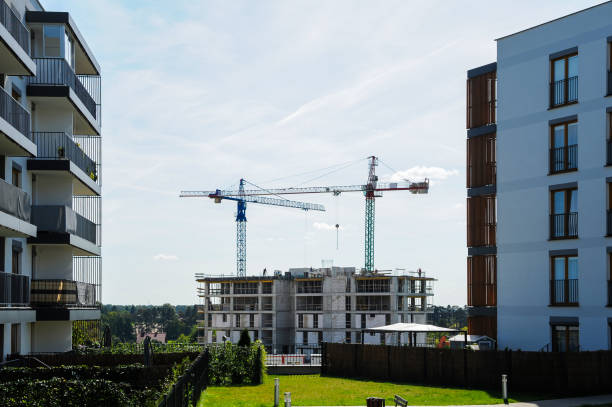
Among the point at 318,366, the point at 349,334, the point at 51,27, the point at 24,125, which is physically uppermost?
the point at 51,27

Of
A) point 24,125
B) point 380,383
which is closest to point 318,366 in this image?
point 380,383

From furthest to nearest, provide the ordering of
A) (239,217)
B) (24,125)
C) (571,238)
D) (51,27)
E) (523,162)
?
(239,217)
(523,162)
(571,238)
(51,27)
(24,125)

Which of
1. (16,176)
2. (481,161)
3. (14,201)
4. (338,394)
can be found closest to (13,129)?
(14,201)

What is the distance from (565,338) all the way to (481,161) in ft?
32.4

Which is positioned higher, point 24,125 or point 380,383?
point 24,125

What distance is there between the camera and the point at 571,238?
31578 millimetres

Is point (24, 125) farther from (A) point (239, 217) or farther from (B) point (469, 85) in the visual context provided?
(A) point (239, 217)

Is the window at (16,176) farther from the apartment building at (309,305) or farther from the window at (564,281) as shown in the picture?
the apartment building at (309,305)

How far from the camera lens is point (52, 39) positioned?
28.2m

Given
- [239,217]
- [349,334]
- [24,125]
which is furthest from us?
[239,217]

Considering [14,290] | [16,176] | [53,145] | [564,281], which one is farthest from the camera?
[564,281]

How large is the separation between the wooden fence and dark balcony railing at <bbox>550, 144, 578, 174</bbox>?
8809 mm

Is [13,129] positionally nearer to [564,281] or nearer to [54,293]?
[54,293]

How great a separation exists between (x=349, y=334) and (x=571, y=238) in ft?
306
